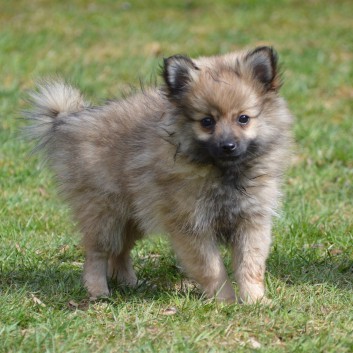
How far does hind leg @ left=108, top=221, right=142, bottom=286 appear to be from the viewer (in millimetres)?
5281

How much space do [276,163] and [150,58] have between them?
6262 millimetres

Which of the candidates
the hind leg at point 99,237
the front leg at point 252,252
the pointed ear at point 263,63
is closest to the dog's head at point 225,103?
the pointed ear at point 263,63

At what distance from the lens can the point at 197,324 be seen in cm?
423

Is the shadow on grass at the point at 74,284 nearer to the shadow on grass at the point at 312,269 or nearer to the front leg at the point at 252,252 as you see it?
the front leg at the point at 252,252

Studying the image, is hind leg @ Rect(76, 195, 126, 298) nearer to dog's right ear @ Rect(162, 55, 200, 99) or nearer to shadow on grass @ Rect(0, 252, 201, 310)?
shadow on grass @ Rect(0, 252, 201, 310)

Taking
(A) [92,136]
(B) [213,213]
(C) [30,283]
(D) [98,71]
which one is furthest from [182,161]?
(D) [98,71]

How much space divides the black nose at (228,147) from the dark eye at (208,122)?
14 cm

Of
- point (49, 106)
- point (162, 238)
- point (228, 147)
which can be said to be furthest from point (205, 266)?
point (49, 106)

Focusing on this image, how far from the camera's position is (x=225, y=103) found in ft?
14.5

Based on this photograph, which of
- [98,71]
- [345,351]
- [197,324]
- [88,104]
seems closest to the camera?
[345,351]

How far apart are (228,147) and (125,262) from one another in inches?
51.8

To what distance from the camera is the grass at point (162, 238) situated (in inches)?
163

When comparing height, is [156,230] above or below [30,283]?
above

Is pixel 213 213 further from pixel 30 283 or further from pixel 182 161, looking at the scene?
pixel 30 283
